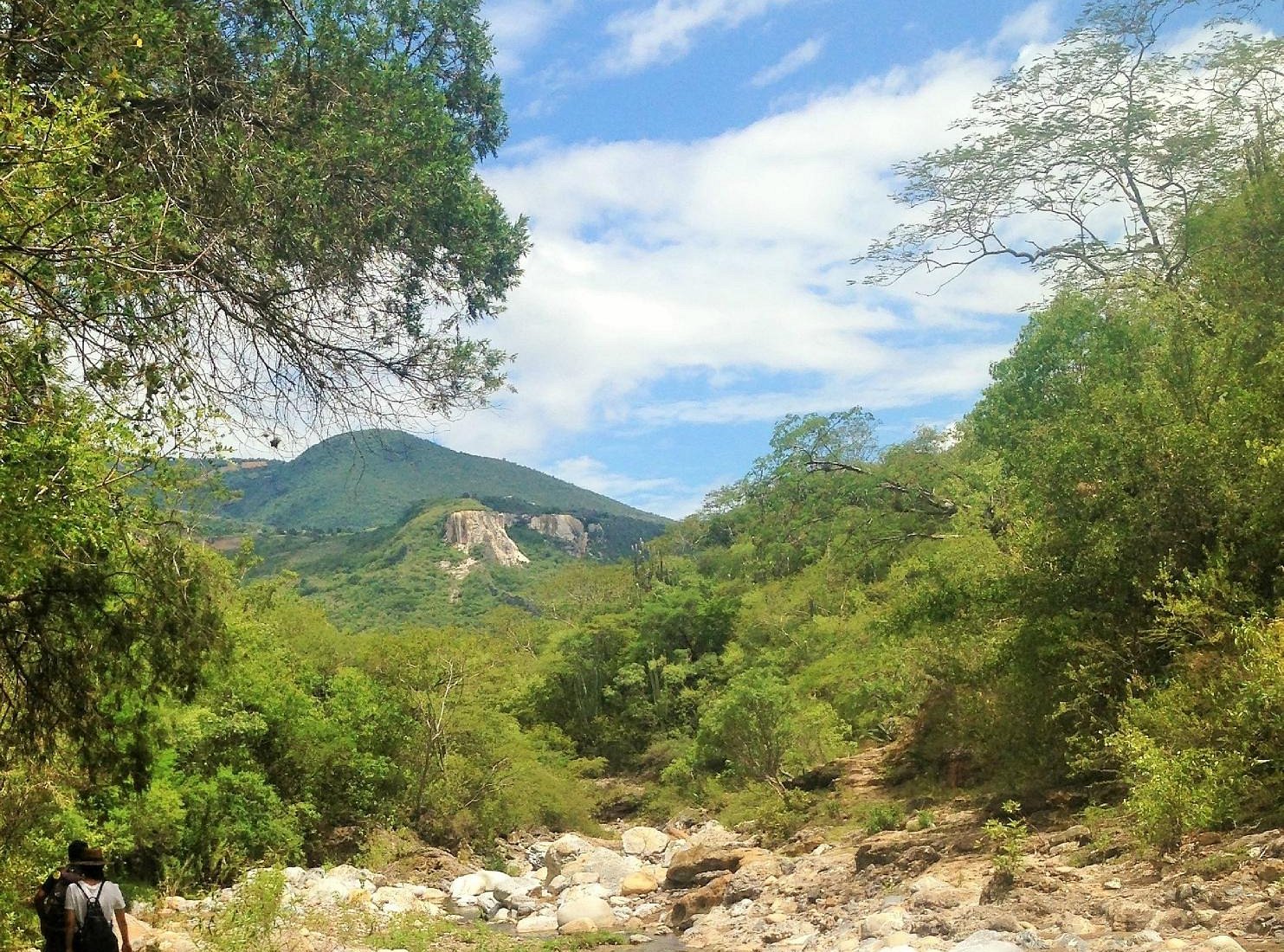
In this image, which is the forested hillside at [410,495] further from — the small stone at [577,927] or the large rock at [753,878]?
the large rock at [753,878]

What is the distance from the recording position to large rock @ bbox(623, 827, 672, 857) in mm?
29812

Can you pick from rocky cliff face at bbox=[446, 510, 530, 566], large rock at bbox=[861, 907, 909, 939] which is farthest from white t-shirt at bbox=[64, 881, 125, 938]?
rocky cliff face at bbox=[446, 510, 530, 566]

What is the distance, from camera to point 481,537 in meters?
106

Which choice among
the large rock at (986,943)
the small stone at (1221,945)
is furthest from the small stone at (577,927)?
the small stone at (1221,945)

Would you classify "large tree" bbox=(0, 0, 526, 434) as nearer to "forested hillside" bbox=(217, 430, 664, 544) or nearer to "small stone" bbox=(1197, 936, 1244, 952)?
"small stone" bbox=(1197, 936, 1244, 952)

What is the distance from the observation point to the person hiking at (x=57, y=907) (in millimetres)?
6305

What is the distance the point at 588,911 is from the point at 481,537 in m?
87.5

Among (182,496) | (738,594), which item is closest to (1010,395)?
(182,496)

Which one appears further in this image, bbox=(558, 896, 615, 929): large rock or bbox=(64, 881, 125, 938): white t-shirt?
bbox=(558, 896, 615, 929): large rock

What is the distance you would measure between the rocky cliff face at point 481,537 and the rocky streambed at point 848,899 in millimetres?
77784

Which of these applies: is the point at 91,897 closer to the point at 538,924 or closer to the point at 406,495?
the point at 538,924

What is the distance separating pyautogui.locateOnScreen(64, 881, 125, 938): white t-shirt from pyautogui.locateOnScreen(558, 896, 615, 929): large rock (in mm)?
14676

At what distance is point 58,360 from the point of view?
495 centimetres

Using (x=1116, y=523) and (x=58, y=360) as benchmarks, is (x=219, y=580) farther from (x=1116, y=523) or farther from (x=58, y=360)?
(x=1116, y=523)
